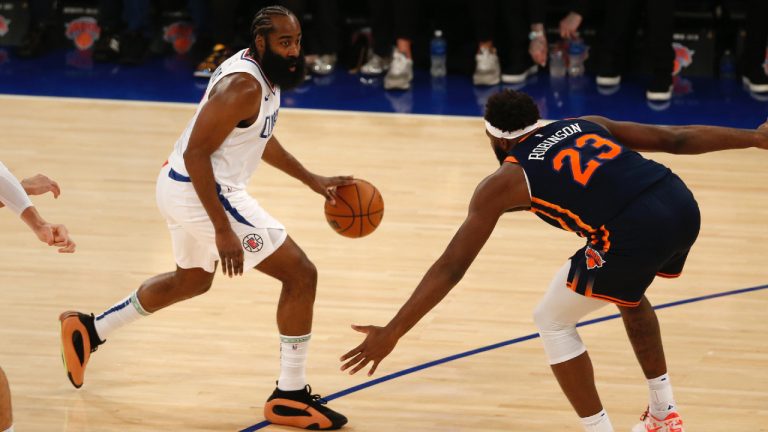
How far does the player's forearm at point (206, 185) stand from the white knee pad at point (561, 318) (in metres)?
1.40

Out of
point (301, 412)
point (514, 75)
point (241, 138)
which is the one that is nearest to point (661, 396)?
point (301, 412)

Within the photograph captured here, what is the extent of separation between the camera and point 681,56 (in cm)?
1183

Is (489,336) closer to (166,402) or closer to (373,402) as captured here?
(373,402)

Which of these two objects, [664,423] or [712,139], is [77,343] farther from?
[712,139]

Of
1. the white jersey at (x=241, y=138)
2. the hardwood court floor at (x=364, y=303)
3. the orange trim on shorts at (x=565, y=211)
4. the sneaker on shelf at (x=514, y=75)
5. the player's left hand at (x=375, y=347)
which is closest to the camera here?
the player's left hand at (x=375, y=347)

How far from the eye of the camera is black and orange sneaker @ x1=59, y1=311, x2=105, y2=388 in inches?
229

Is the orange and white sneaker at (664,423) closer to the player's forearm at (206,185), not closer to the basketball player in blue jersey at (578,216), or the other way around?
the basketball player in blue jersey at (578,216)

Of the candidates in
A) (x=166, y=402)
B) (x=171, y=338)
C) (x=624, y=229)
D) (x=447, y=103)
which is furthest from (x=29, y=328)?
(x=447, y=103)

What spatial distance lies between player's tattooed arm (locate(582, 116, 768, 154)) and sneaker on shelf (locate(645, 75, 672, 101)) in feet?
19.5

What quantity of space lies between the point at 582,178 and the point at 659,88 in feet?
21.6

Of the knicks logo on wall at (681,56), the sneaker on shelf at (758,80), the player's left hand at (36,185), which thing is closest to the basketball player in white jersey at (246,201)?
the player's left hand at (36,185)

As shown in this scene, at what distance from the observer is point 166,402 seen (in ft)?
18.9

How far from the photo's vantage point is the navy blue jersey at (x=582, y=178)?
184 inches

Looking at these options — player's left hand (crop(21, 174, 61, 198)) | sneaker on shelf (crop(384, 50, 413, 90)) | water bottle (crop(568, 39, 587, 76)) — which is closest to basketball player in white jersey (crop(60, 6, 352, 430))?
player's left hand (crop(21, 174, 61, 198))
